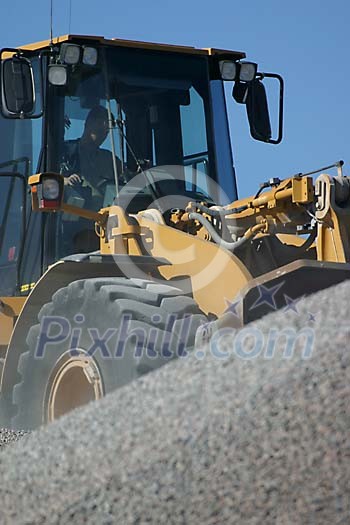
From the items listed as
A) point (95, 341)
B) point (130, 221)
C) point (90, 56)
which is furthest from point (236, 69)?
point (95, 341)

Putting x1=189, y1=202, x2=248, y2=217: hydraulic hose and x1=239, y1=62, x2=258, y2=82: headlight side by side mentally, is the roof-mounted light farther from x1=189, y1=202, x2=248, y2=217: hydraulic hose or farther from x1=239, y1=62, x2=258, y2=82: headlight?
x1=189, y1=202, x2=248, y2=217: hydraulic hose

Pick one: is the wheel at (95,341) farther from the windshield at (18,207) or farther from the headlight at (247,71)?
the headlight at (247,71)

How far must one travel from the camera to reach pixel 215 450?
3504 mm

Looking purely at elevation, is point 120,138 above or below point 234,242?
above

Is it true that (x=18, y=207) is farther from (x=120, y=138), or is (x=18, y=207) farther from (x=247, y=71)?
(x=247, y=71)

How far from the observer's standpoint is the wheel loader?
546 centimetres

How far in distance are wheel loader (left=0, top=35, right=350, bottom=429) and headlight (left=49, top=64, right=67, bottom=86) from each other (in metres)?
0.01

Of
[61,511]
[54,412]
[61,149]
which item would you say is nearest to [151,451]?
[61,511]

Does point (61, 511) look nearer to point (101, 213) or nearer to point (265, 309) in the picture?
point (265, 309)

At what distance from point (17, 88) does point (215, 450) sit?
11.2ft

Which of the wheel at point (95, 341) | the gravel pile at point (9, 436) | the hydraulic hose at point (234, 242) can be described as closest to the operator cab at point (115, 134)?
the hydraulic hose at point (234, 242)

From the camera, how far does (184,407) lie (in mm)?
3723

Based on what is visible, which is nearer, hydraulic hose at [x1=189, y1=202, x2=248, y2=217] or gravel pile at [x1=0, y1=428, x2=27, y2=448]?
gravel pile at [x1=0, y1=428, x2=27, y2=448]

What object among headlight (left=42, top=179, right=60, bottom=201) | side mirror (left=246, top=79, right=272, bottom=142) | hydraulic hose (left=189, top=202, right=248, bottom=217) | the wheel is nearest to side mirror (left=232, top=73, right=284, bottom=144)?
side mirror (left=246, top=79, right=272, bottom=142)
